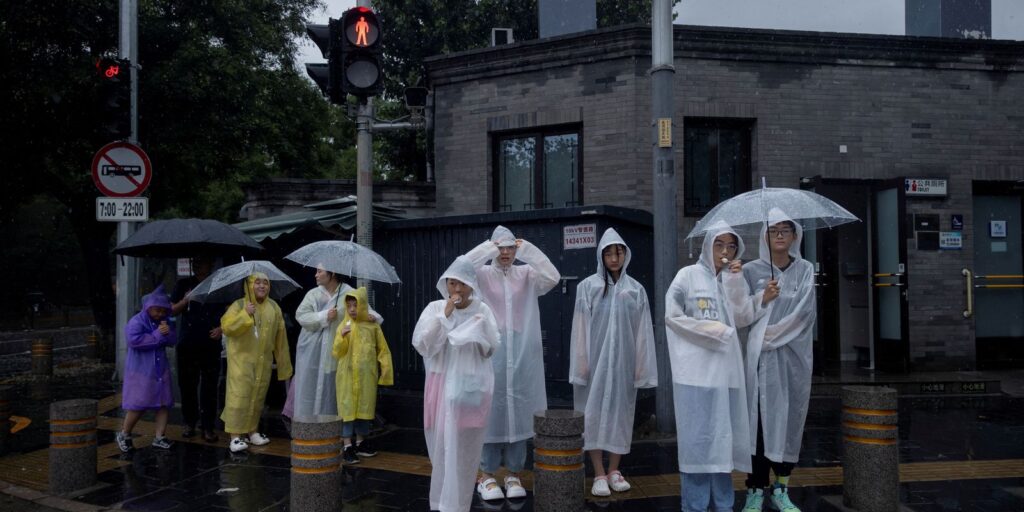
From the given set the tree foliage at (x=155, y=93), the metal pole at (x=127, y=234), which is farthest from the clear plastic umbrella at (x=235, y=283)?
the tree foliage at (x=155, y=93)

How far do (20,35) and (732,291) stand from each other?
1397 centimetres

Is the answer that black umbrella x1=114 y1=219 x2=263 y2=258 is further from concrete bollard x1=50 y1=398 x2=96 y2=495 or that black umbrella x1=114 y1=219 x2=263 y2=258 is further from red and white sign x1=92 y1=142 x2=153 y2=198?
red and white sign x1=92 y1=142 x2=153 y2=198

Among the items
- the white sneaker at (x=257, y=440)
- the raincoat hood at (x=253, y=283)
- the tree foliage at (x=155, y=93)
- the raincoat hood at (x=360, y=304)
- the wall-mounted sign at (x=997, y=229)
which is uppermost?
the tree foliage at (x=155, y=93)

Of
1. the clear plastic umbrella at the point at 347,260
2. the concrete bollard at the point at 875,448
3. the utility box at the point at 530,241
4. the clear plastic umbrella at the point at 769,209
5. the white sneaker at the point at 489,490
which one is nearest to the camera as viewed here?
the clear plastic umbrella at the point at 769,209

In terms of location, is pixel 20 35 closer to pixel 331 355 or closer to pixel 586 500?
pixel 331 355

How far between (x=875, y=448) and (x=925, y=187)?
7.71 meters

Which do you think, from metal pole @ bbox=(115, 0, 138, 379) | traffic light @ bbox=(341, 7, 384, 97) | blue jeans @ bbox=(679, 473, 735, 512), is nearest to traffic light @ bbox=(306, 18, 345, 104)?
A: traffic light @ bbox=(341, 7, 384, 97)

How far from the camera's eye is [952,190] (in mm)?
11672

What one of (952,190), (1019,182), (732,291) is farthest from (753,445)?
(1019,182)

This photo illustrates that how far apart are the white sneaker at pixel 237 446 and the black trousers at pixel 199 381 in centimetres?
72

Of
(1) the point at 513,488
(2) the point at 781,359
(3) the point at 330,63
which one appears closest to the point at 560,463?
(1) the point at 513,488

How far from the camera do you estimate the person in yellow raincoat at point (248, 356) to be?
7.43m

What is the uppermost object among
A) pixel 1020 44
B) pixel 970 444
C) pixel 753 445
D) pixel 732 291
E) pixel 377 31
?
pixel 1020 44

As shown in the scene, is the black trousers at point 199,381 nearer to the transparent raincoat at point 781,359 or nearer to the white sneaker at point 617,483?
the white sneaker at point 617,483
